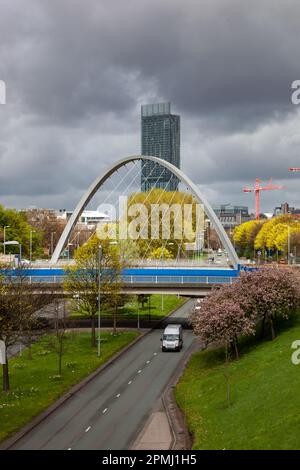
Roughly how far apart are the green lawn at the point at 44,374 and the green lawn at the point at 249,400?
787 cm

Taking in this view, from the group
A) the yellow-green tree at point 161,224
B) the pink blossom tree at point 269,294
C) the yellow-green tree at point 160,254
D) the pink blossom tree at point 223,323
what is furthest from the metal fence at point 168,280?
the yellow-green tree at point 161,224

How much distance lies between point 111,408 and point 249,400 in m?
8.34

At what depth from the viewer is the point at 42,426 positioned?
29266 millimetres

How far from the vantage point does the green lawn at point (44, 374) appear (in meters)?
31.2

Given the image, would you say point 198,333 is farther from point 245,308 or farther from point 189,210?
point 189,210

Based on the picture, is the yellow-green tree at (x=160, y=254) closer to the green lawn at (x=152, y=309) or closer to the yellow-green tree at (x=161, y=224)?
the yellow-green tree at (x=161, y=224)

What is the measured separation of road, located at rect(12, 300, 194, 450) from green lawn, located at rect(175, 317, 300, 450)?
2.33 metres

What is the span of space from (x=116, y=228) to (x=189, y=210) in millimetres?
14963

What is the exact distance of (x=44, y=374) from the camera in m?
41.0

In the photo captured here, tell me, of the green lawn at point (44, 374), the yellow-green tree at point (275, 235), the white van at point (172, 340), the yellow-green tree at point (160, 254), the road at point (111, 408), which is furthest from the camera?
the yellow-green tree at point (275, 235)

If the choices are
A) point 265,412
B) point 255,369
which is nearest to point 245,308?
point 255,369

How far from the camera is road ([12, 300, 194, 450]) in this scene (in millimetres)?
26812

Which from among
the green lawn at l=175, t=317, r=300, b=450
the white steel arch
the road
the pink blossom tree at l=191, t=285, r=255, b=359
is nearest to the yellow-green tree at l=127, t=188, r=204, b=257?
the white steel arch

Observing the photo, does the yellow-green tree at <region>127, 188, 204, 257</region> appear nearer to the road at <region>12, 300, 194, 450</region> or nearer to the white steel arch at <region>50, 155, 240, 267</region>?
the white steel arch at <region>50, 155, 240, 267</region>
